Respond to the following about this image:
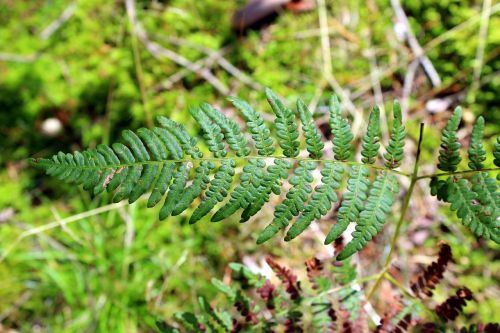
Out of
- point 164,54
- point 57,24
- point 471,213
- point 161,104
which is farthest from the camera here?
point 57,24

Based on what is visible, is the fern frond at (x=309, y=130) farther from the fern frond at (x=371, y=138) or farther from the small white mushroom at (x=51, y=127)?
the small white mushroom at (x=51, y=127)

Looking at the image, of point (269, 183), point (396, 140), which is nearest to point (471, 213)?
point (396, 140)

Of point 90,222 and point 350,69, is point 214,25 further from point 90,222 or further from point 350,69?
point 90,222

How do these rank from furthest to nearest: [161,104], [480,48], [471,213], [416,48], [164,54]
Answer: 1. [164,54]
2. [161,104]
3. [416,48]
4. [480,48]
5. [471,213]

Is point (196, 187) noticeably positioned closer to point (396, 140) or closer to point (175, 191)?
point (175, 191)

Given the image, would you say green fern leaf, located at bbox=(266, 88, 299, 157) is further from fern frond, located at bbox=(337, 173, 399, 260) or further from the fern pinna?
fern frond, located at bbox=(337, 173, 399, 260)

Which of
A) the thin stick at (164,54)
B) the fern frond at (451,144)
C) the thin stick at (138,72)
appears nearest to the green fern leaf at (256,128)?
the fern frond at (451,144)

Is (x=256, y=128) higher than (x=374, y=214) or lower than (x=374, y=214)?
higher
